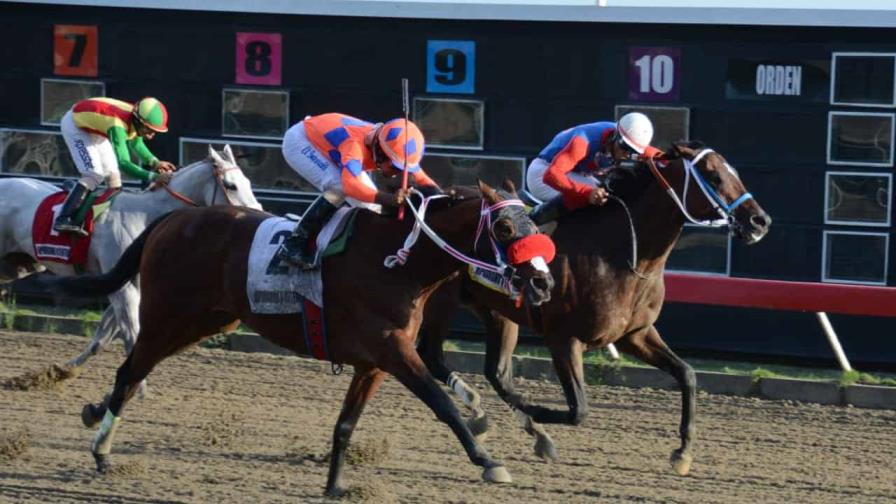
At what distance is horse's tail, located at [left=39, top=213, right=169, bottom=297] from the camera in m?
6.85

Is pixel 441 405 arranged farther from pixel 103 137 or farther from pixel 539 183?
pixel 103 137

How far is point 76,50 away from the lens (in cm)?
1121

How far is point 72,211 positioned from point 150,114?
0.73m

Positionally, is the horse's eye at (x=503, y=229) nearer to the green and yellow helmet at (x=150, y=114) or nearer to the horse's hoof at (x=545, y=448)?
the horse's hoof at (x=545, y=448)

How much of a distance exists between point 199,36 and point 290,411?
3802mm

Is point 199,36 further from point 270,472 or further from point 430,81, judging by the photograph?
point 270,472

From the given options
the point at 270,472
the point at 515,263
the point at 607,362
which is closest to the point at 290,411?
the point at 270,472

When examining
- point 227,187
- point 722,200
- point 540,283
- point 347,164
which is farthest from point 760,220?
point 227,187

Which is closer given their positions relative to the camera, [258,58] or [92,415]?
[92,415]

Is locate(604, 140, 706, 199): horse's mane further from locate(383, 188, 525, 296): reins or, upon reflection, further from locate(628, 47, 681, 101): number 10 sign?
locate(628, 47, 681, 101): number 10 sign

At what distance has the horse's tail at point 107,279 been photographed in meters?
6.85

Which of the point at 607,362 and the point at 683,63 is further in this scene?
the point at 683,63

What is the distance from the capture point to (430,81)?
34.3 ft

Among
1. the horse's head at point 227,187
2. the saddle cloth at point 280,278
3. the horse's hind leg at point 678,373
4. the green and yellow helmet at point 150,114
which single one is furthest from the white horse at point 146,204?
the horse's hind leg at point 678,373
